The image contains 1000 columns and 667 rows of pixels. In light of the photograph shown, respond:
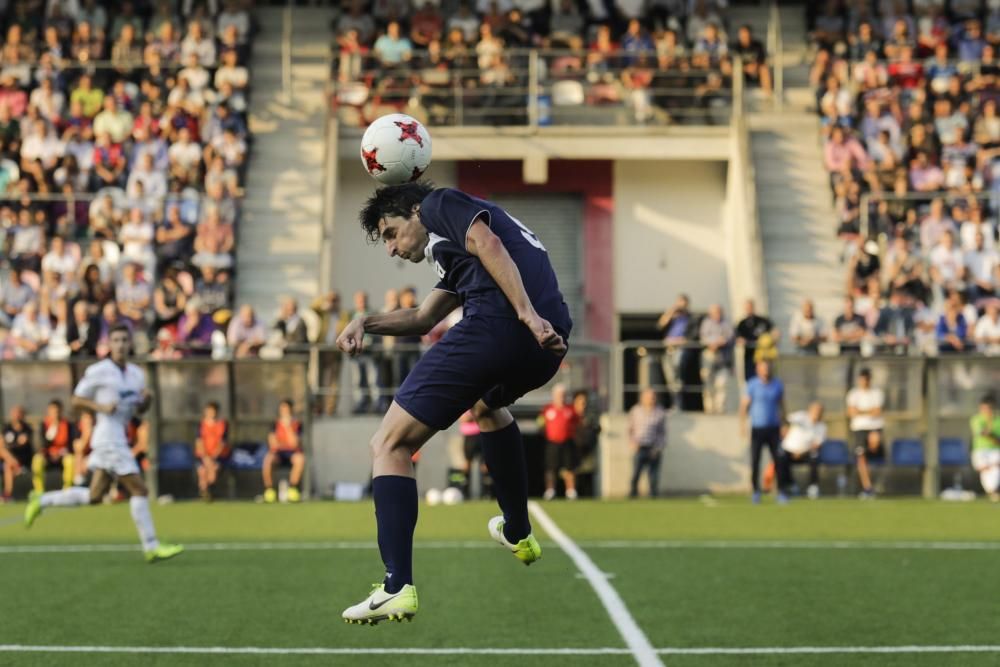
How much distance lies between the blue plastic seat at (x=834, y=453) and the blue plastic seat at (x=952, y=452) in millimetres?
1216

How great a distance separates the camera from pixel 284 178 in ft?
92.0

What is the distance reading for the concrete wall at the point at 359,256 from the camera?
29.1 metres

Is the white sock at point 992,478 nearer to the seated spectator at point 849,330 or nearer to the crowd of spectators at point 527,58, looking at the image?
the seated spectator at point 849,330

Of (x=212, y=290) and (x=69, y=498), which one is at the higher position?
(x=212, y=290)

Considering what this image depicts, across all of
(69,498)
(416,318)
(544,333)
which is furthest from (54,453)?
(544,333)

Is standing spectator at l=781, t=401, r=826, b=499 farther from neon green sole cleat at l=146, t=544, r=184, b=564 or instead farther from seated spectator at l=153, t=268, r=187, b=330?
neon green sole cleat at l=146, t=544, r=184, b=564

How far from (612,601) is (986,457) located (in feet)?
39.3

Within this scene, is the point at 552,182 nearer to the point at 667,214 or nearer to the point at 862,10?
the point at 667,214

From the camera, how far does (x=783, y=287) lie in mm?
26953

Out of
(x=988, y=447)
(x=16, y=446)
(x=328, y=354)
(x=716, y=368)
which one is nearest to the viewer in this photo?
(x=988, y=447)

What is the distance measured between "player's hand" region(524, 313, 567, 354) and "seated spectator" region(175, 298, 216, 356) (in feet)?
56.0

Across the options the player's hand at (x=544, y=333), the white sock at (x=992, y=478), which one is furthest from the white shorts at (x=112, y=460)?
the white sock at (x=992, y=478)

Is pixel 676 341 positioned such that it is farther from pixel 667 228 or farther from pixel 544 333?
pixel 544 333

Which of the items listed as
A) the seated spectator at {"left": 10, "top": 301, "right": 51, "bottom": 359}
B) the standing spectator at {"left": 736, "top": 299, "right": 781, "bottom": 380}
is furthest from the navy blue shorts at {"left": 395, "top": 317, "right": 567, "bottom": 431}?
the seated spectator at {"left": 10, "top": 301, "right": 51, "bottom": 359}
